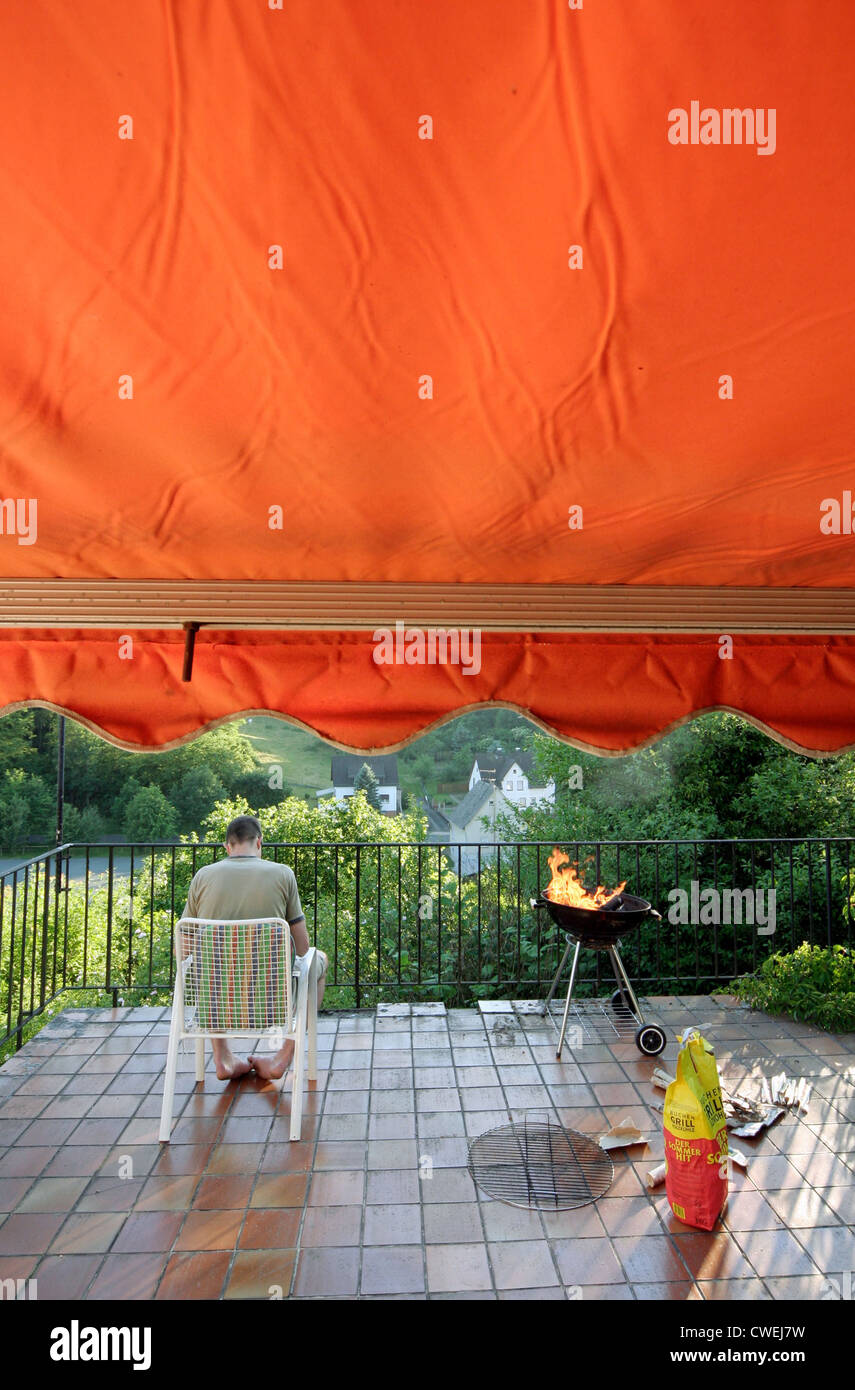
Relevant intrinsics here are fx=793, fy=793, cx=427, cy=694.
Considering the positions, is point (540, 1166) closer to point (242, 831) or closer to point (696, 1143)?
point (696, 1143)

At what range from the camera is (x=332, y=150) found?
2.96 ft

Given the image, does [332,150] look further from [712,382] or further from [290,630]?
[290,630]

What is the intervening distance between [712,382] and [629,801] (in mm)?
12110

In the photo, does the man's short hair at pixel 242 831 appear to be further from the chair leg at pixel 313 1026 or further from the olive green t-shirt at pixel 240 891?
the chair leg at pixel 313 1026

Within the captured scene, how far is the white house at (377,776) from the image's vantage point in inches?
1122

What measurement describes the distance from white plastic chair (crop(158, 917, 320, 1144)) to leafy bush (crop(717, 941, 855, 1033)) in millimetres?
3417

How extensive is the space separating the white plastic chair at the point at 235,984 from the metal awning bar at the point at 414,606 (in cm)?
198

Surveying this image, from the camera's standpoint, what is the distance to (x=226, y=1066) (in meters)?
4.48

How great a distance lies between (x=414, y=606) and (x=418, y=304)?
4.02 feet

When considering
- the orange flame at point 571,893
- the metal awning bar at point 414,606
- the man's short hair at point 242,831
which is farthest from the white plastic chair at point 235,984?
the metal awning bar at point 414,606

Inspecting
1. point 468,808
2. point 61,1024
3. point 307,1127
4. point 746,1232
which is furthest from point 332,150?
point 468,808

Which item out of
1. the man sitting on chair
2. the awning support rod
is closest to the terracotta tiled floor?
the man sitting on chair

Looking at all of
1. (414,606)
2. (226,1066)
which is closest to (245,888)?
(226,1066)

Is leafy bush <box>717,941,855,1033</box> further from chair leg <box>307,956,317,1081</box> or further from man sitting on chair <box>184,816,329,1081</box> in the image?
man sitting on chair <box>184,816,329,1081</box>
